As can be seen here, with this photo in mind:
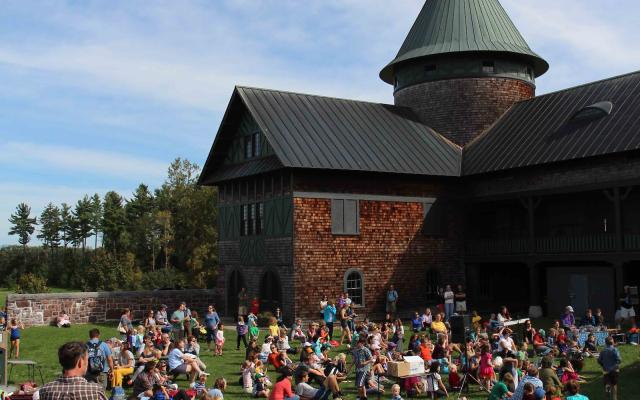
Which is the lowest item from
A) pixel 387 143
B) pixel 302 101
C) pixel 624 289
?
pixel 624 289

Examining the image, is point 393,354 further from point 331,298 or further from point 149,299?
point 149,299

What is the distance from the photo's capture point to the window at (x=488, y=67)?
3528cm

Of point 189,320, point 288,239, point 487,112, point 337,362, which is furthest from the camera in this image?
point 487,112

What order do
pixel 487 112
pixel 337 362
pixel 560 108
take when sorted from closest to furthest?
1. pixel 337 362
2. pixel 560 108
3. pixel 487 112

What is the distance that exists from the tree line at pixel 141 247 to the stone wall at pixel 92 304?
20.7 meters

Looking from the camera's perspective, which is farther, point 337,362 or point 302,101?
point 302,101

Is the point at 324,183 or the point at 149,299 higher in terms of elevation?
the point at 324,183

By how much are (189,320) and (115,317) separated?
10.1 m

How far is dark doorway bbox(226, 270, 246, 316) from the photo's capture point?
32562mm

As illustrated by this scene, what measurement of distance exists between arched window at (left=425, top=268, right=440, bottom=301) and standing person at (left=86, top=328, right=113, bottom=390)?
18136 mm

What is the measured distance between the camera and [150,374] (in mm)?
13344

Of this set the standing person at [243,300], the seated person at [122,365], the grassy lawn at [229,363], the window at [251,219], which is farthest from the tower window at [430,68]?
the seated person at [122,365]

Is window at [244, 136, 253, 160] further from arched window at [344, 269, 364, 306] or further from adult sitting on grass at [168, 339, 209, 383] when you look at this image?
adult sitting on grass at [168, 339, 209, 383]

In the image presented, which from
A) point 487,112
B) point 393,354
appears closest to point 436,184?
point 487,112
